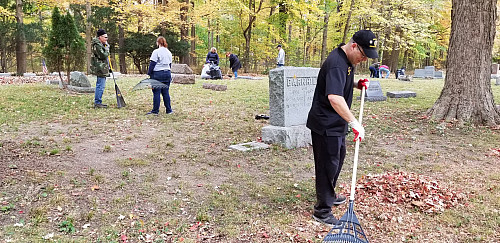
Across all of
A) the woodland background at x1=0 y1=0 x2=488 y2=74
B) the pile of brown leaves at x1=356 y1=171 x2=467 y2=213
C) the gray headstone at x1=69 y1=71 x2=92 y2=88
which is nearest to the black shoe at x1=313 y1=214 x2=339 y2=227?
the pile of brown leaves at x1=356 y1=171 x2=467 y2=213

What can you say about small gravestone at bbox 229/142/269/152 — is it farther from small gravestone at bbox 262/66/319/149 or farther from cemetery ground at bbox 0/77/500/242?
small gravestone at bbox 262/66/319/149

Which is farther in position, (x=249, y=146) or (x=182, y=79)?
(x=182, y=79)

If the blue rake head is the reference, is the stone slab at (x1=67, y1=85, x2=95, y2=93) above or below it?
above

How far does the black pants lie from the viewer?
3314 millimetres

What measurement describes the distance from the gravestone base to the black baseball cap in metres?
3.08

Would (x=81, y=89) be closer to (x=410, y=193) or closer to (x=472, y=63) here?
(x=410, y=193)

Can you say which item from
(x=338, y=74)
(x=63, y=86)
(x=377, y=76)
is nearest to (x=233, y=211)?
(x=338, y=74)

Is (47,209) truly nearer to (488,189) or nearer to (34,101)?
(488,189)

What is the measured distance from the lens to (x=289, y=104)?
625 cm

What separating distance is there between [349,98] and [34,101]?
903 centimetres

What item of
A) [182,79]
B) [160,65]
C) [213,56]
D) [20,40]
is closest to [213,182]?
[160,65]

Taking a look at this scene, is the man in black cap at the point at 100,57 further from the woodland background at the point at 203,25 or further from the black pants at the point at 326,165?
the woodland background at the point at 203,25

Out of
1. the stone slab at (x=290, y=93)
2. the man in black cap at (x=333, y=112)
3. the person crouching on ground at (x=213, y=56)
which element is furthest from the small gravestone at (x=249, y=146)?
the person crouching on ground at (x=213, y=56)

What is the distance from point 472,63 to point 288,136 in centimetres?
452
